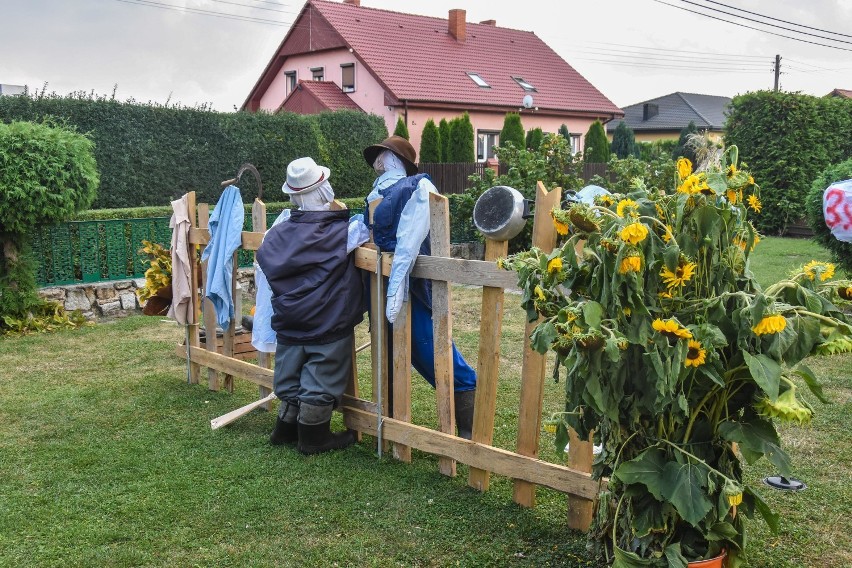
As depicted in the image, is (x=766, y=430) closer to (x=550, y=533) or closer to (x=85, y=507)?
(x=550, y=533)

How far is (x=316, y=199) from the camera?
494cm

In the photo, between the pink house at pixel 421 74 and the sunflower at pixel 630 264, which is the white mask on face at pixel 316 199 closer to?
the sunflower at pixel 630 264

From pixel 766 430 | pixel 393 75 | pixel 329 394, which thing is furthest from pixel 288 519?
pixel 393 75

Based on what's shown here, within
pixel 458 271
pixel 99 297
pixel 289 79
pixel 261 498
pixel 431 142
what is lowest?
pixel 261 498

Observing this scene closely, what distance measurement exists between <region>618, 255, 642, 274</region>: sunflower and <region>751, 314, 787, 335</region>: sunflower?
40cm

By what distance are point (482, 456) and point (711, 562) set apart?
1.47 metres

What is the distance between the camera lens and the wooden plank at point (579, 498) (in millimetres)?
3639

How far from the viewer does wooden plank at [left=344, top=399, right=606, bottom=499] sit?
3.67 meters

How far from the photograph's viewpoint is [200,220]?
628 centimetres

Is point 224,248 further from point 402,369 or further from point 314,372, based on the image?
point 402,369

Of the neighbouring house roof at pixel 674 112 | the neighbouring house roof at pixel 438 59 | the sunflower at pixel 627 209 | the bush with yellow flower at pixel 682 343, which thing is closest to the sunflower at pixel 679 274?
the bush with yellow flower at pixel 682 343

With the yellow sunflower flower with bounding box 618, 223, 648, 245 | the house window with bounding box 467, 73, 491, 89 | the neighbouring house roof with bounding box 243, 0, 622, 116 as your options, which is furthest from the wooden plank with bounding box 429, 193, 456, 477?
the house window with bounding box 467, 73, 491, 89

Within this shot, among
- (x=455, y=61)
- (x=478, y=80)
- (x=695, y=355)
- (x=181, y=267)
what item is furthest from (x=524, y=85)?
(x=695, y=355)

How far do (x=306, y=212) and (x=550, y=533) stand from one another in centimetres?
232
